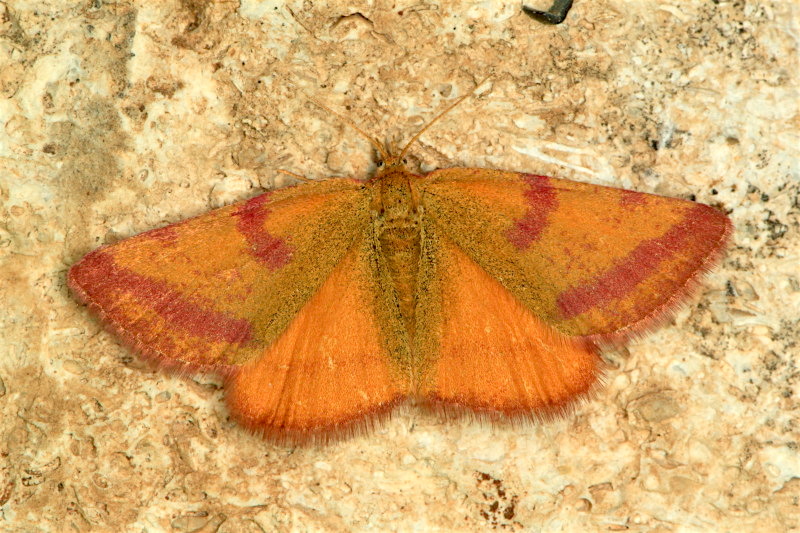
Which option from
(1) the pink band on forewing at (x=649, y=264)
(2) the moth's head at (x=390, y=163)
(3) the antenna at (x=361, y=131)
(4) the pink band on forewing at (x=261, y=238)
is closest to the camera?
(1) the pink band on forewing at (x=649, y=264)

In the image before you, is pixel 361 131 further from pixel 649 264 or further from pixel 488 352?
pixel 649 264

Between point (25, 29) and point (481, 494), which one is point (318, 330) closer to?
point (481, 494)

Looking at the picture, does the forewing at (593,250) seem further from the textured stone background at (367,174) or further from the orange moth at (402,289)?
the textured stone background at (367,174)

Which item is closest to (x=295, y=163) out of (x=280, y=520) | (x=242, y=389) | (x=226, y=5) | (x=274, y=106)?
(x=274, y=106)

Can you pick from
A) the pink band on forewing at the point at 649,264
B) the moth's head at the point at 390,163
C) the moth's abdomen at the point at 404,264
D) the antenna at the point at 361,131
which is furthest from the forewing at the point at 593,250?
the antenna at the point at 361,131

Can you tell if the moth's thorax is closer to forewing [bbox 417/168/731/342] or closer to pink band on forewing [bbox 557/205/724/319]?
forewing [bbox 417/168/731/342]

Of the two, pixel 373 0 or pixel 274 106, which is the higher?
pixel 373 0

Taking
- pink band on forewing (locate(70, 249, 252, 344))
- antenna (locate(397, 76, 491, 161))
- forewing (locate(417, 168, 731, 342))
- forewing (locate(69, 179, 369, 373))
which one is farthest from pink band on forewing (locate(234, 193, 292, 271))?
forewing (locate(417, 168, 731, 342))
